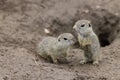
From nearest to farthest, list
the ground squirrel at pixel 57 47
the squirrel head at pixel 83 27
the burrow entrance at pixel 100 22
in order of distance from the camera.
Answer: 1. the squirrel head at pixel 83 27
2. the ground squirrel at pixel 57 47
3. the burrow entrance at pixel 100 22

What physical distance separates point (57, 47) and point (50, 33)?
4.78 feet

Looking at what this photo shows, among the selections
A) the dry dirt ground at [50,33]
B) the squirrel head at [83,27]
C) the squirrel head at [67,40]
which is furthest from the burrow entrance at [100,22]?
the squirrel head at [83,27]

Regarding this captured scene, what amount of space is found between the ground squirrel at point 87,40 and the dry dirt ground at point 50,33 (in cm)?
16

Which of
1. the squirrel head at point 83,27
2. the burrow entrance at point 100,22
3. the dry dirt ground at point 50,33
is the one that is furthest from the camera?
the burrow entrance at point 100,22

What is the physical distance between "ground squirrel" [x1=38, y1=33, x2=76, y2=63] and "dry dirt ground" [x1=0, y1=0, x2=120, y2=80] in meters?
0.15

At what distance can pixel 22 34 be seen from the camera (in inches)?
311

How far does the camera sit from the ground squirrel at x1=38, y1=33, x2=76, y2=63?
22.4ft

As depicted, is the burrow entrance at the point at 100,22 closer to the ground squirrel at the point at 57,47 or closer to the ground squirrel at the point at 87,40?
the ground squirrel at the point at 57,47

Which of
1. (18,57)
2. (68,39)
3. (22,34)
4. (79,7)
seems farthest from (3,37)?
(79,7)

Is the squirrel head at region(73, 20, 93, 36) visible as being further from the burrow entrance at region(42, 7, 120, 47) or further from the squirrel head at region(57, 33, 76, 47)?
the burrow entrance at region(42, 7, 120, 47)

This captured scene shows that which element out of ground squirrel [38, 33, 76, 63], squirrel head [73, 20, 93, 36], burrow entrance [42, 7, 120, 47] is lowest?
ground squirrel [38, 33, 76, 63]

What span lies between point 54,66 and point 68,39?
0.51 m

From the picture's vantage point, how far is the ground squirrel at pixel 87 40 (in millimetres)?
6733

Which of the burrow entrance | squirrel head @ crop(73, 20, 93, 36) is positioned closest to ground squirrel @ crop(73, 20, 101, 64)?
squirrel head @ crop(73, 20, 93, 36)
